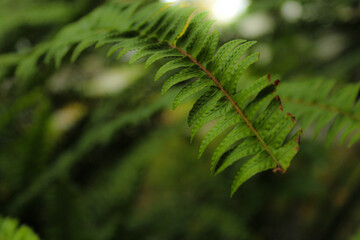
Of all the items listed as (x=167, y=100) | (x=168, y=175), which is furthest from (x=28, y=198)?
(x=168, y=175)

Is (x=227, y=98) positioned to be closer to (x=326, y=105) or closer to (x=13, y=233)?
(x=326, y=105)

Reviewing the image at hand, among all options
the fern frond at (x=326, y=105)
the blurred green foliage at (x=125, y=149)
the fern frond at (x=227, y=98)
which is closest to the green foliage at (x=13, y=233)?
the blurred green foliage at (x=125, y=149)

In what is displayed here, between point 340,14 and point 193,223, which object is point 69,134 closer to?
point 193,223

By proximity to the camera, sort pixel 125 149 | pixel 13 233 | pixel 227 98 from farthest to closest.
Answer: pixel 125 149, pixel 13 233, pixel 227 98

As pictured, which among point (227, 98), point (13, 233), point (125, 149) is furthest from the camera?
point (125, 149)

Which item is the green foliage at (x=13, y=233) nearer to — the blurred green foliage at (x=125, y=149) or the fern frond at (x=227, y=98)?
the blurred green foliage at (x=125, y=149)

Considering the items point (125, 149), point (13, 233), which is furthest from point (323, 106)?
point (125, 149)
